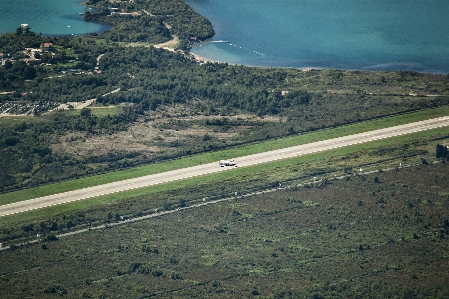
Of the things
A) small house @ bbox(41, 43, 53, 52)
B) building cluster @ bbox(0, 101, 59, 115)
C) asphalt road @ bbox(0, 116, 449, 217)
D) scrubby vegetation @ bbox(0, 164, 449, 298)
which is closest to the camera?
scrubby vegetation @ bbox(0, 164, 449, 298)

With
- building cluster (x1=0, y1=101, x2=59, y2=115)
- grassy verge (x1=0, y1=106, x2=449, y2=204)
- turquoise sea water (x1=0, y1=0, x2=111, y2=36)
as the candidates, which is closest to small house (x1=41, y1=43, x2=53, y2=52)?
turquoise sea water (x1=0, y1=0, x2=111, y2=36)

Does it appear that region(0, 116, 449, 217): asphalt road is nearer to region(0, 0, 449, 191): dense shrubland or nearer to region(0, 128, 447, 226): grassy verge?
region(0, 128, 447, 226): grassy verge

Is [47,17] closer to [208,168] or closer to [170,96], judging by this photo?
[170,96]

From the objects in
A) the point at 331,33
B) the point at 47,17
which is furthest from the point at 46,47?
the point at 331,33

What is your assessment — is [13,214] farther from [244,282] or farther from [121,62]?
[121,62]

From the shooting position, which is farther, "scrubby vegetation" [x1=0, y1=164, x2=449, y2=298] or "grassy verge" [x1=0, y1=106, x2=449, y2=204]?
"grassy verge" [x1=0, y1=106, x2=449, y2=204]

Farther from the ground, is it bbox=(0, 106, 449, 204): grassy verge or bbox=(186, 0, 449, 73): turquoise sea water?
bbox=(186, 0, 449, 73): turquoise sea water

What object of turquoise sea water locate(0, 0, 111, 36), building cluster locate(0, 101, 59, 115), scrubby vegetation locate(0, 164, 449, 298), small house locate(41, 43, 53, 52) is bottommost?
scrubby vegetation locate(0, 164, 449, 298)
